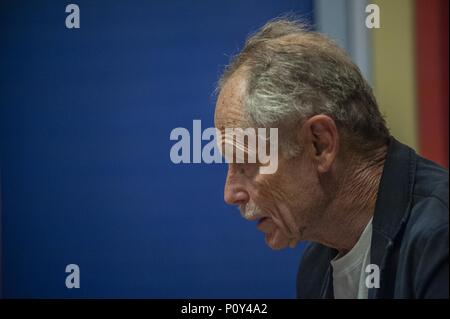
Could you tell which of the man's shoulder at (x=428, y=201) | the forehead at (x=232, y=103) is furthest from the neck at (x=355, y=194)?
the forehead at (x=232, y=103)

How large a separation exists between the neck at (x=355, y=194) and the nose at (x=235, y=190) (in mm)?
212

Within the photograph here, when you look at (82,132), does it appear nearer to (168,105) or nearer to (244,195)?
(168,105)

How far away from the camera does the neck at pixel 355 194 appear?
5.50ft

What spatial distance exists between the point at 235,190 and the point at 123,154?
14.7 inches

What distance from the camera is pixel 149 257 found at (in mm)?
1905

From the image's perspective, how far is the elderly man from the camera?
1580mm

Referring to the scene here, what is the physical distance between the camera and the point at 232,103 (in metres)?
1.67

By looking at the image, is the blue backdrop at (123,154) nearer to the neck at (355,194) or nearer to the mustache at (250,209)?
the mustache at (250,209)

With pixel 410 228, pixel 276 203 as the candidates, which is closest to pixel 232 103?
pixel 276 203

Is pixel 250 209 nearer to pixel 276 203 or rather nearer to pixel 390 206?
pixel 276 203

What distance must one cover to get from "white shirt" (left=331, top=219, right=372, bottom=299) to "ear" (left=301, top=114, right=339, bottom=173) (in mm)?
193

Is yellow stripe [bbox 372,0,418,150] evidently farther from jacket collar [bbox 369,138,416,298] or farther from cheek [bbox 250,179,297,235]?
cheek [bbox 250,179,297,235]
